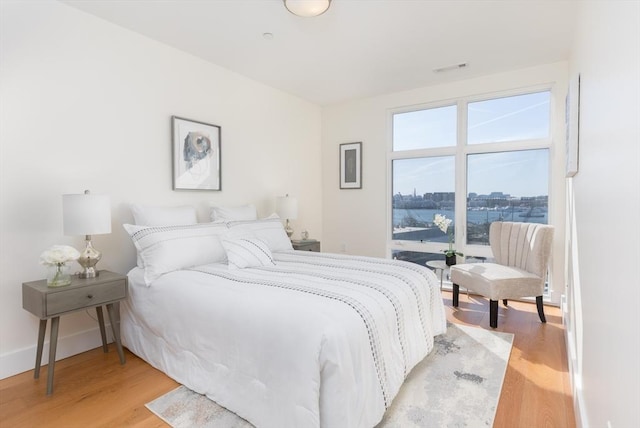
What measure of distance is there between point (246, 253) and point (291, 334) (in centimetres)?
122

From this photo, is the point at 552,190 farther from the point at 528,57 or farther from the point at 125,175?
the point at 125,175

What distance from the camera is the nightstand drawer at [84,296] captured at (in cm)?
209

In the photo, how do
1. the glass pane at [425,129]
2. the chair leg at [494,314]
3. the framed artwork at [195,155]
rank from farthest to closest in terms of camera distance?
the glass pane at [425,129], the framed artwork at [195,155], the chair leg at [494,314]

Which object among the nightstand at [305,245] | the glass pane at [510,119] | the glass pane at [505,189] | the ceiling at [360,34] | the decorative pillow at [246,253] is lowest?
the nightstand at [305,245]

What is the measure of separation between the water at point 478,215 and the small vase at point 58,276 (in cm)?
382

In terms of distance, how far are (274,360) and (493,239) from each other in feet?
9.93

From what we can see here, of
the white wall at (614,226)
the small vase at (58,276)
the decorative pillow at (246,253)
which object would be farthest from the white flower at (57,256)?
the white wall at (614,226)

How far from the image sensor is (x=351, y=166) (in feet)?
16.6

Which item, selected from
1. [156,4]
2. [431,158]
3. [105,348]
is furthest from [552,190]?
[105,348]

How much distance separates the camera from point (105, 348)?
2.59m

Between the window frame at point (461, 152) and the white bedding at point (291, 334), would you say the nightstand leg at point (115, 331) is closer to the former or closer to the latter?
the white bedding at point (291, 334)

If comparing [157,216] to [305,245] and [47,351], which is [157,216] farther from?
[305,245]

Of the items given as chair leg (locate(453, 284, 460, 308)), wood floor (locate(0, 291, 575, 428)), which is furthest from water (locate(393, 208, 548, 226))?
wood floor (locate(0, 291, 575, 428))

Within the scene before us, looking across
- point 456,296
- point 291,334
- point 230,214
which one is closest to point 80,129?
point 230,214
